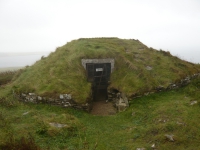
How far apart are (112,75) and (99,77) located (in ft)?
3.88

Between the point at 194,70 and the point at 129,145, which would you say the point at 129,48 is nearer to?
the point at 194,70

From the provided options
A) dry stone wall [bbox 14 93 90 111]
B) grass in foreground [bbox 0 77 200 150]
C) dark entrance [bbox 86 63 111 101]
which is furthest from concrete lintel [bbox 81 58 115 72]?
grass in foreground [bbox 0 77 200 150]

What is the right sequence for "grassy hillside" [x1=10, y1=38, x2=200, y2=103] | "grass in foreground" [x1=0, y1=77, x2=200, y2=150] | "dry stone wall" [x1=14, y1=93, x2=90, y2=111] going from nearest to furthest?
1. "grass in foreground" [x1=0, y1=77, x2=200, y2=150]
2. "dry stone wall" [x1=14, y1=93, x2=90, y2=111]
3. "grassy hillside" [x1=10, y1=38, x2=200, y2=103]

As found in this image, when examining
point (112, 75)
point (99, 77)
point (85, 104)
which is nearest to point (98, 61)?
point (99, 77)

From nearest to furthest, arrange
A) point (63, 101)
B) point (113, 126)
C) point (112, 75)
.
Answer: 1. point (113, 126)
2. point (63, 101)
3. point (112, 75)

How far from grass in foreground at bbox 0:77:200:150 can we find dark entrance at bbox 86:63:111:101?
3.85 meters

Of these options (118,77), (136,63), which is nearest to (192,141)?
(118,77)

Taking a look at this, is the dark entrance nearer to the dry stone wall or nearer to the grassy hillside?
the grassy hillside

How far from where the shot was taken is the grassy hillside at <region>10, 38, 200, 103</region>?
13.7 meters

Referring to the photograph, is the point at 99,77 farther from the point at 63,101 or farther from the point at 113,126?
the point at 113,126

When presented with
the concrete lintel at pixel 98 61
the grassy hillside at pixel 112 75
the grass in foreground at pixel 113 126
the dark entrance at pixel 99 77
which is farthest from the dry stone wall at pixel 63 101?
the concrete lintel at pixel 98 61

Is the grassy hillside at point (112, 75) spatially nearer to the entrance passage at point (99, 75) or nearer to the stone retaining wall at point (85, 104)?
the stone retaining wall at point (85, 104)

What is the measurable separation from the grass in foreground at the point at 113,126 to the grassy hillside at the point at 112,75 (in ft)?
4.50

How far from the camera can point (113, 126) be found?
10.9 metres
